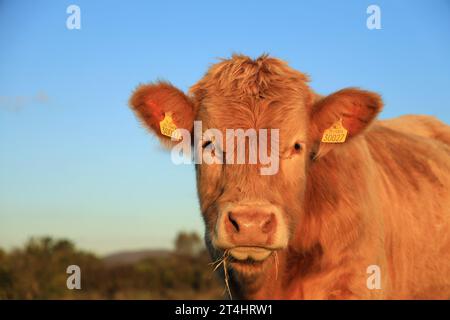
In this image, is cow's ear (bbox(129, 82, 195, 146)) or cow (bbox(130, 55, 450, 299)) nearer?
cow (bbox(130, 55, 450, 299))

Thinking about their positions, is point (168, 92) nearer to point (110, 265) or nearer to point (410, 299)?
point (410, 299)

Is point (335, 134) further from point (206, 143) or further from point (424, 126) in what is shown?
point (424, 126)

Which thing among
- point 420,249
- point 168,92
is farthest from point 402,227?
point 168,92

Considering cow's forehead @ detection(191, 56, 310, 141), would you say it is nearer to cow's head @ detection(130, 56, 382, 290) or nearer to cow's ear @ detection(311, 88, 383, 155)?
cow's head @ detection(130, 56, 382, 290)

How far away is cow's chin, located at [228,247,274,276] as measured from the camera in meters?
6.09

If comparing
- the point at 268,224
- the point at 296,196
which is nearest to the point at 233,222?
the point at 268,224

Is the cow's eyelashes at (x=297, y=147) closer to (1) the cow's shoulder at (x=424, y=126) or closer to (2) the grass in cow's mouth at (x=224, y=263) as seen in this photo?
(2) the grass in cow's mouth at (x=224, y=263)

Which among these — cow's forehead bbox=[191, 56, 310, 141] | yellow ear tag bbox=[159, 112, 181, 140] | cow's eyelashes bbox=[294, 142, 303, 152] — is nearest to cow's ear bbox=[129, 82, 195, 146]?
yellow ear tag bbox=[159, 112, 181, 140]

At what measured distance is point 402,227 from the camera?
782cm

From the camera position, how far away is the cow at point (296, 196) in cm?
631

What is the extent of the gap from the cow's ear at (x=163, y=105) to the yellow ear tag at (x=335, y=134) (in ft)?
4.55

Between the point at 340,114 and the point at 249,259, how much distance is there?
1830mm

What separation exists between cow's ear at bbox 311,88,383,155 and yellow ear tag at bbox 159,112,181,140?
4.67 ft
